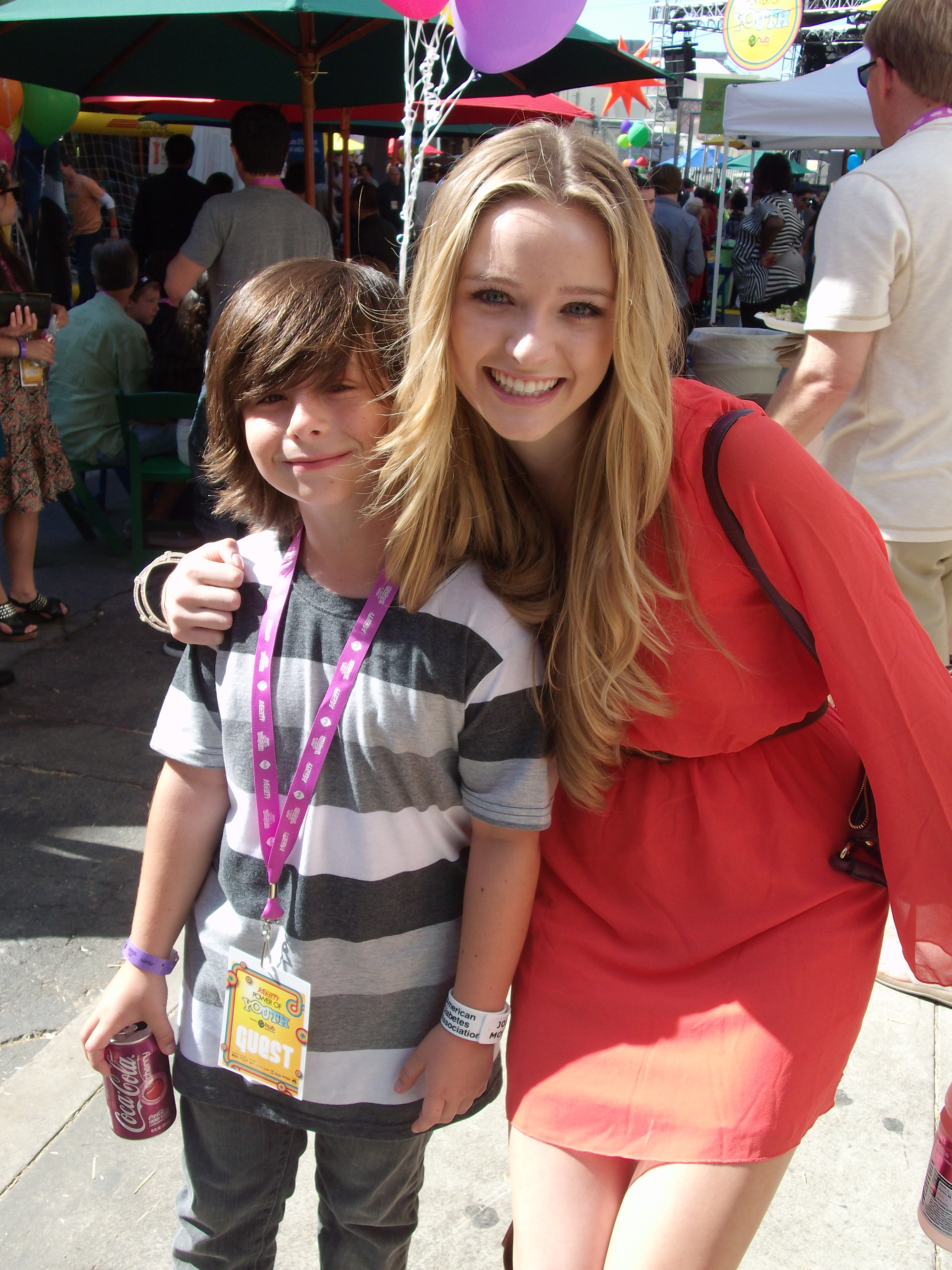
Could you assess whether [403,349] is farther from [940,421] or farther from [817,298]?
[940,421]

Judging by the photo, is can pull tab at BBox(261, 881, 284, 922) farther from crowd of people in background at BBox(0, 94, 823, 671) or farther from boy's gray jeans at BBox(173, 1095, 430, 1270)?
crowd of people in background at BBox(0, 94, 823, 671)

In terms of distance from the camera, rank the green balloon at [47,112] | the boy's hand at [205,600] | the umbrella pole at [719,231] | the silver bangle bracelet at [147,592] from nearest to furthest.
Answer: the boy's hand at [205,600] < the silver bangle bracelet at [147,592] < the green balloon at [47,112] < the umbrella pole at [719,231]

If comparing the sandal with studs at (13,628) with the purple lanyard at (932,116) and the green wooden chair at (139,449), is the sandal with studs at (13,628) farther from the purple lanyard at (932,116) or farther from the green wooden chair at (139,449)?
the purple lanyard at (932,116)

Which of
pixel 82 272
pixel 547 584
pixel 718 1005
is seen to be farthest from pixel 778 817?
pixel 82 272

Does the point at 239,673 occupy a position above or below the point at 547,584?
below

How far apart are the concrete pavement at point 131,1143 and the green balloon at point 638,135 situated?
19375 millimetres

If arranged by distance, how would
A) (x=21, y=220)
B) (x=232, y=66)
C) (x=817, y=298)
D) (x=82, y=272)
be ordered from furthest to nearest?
(x=82, y=272) → (x=21, y=220) → (x=232, y=66) → (x=817, y=298)

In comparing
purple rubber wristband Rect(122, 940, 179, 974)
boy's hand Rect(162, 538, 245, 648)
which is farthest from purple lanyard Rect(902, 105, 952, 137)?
purple rubber wristband Rect(122, 940, 179, 974)

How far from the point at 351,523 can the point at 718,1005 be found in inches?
30.7

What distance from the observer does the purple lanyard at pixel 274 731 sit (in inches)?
51.0

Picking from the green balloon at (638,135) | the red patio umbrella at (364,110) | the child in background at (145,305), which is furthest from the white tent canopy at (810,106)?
the green balloon at (638,135)

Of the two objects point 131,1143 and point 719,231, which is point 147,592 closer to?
point 131,1143

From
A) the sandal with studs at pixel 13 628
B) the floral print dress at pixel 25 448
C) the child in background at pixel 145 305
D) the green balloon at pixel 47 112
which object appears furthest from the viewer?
the green balloon at pixel 47 112

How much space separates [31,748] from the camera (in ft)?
12.3
